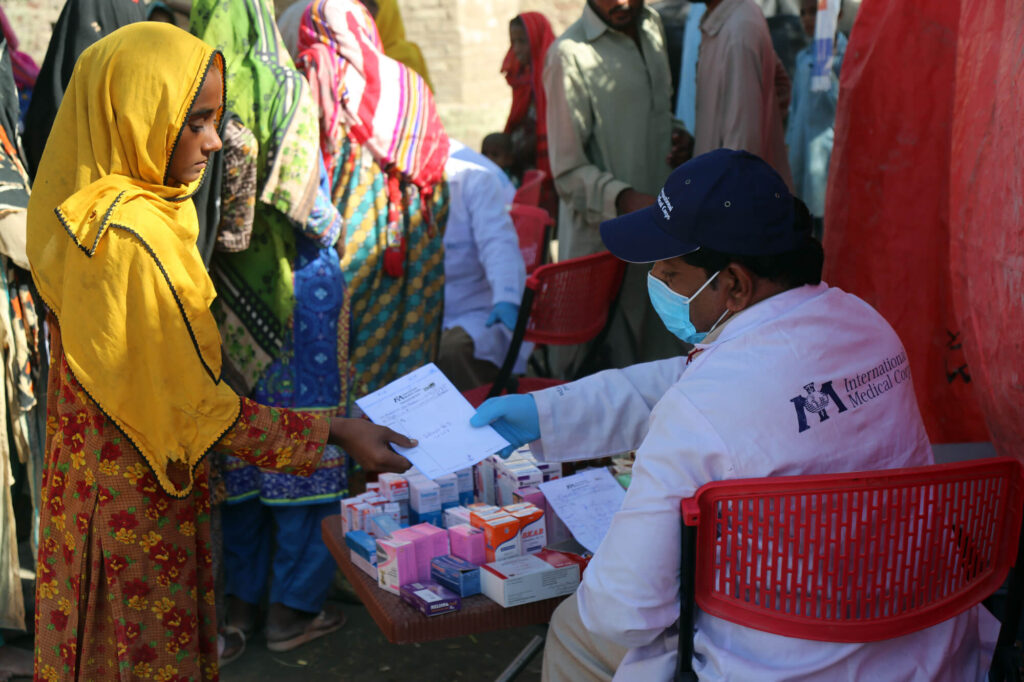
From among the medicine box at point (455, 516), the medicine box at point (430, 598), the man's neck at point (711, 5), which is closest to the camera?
the medicine box at point (430, 598)

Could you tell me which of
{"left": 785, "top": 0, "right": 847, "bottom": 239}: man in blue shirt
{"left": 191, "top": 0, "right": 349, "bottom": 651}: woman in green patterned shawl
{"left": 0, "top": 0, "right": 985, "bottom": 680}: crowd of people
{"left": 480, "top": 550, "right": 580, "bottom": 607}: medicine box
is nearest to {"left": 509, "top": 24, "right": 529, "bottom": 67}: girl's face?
{"left": 785, "top": 0, "right": 847, "bottom": 239}: man in blue shirt

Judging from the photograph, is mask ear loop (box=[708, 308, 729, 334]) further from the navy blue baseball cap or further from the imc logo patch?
the imc logo patch

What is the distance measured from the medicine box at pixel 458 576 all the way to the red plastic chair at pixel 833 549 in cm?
50

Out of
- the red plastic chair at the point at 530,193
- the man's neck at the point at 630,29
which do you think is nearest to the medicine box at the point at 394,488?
the man's neck at the point at 630,29

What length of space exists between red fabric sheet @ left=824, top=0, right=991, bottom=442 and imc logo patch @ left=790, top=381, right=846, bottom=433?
4.60 feet

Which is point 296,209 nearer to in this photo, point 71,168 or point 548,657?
point 71,168

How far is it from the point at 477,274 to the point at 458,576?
7.33ft

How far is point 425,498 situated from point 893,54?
1.86 m

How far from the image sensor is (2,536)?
10.1ft

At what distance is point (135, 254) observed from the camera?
74.0 inches

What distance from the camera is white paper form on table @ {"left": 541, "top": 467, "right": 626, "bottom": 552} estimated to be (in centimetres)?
214

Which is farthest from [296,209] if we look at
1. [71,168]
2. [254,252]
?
[71,168]

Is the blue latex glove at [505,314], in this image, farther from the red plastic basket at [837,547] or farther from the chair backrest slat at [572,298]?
the red plastic basket at [837,547]

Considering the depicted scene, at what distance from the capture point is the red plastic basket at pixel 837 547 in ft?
4.97
